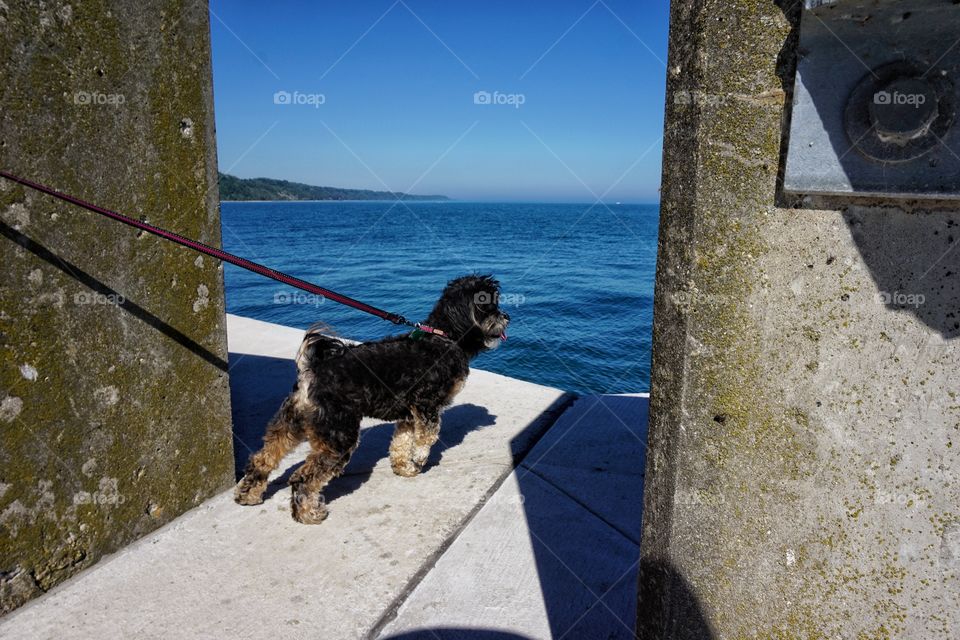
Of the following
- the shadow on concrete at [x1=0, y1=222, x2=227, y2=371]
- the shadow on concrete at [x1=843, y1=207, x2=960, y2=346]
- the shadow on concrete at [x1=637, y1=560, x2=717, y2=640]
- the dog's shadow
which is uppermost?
the shadow on concrete at [x1=843, y1=207, x2=960, y2=346]

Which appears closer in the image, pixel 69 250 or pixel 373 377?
pixel 69 250

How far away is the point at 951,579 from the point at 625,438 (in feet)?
12.5

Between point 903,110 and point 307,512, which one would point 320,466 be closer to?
point 307,512

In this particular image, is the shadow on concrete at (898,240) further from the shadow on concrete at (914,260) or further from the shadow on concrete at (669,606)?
the shadow on concrete at (669,606)

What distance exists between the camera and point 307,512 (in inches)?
153

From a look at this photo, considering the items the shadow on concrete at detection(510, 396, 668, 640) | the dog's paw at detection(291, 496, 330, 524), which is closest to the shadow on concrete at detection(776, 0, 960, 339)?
the shadow on concrete at detection(510, 396, 668, 640)

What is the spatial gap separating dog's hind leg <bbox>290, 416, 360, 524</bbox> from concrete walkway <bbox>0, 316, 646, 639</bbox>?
0.11m

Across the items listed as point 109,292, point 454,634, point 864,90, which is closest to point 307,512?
point 454,634

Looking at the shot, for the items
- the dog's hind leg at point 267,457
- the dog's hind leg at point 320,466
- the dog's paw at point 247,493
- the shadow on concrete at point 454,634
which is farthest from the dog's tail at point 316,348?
the shadow on concrete at point 454,634

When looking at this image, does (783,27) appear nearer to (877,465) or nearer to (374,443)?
(877,465)

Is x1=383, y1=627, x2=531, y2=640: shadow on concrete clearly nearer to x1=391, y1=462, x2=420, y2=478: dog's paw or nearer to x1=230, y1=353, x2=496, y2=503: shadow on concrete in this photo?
x1=230, y1=353, x2=496, y2=503: shadow on concrete

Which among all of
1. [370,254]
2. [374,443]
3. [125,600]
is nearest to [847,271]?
[125,600]

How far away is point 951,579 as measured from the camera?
61.1 inches

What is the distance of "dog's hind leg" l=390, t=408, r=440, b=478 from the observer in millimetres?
4660
